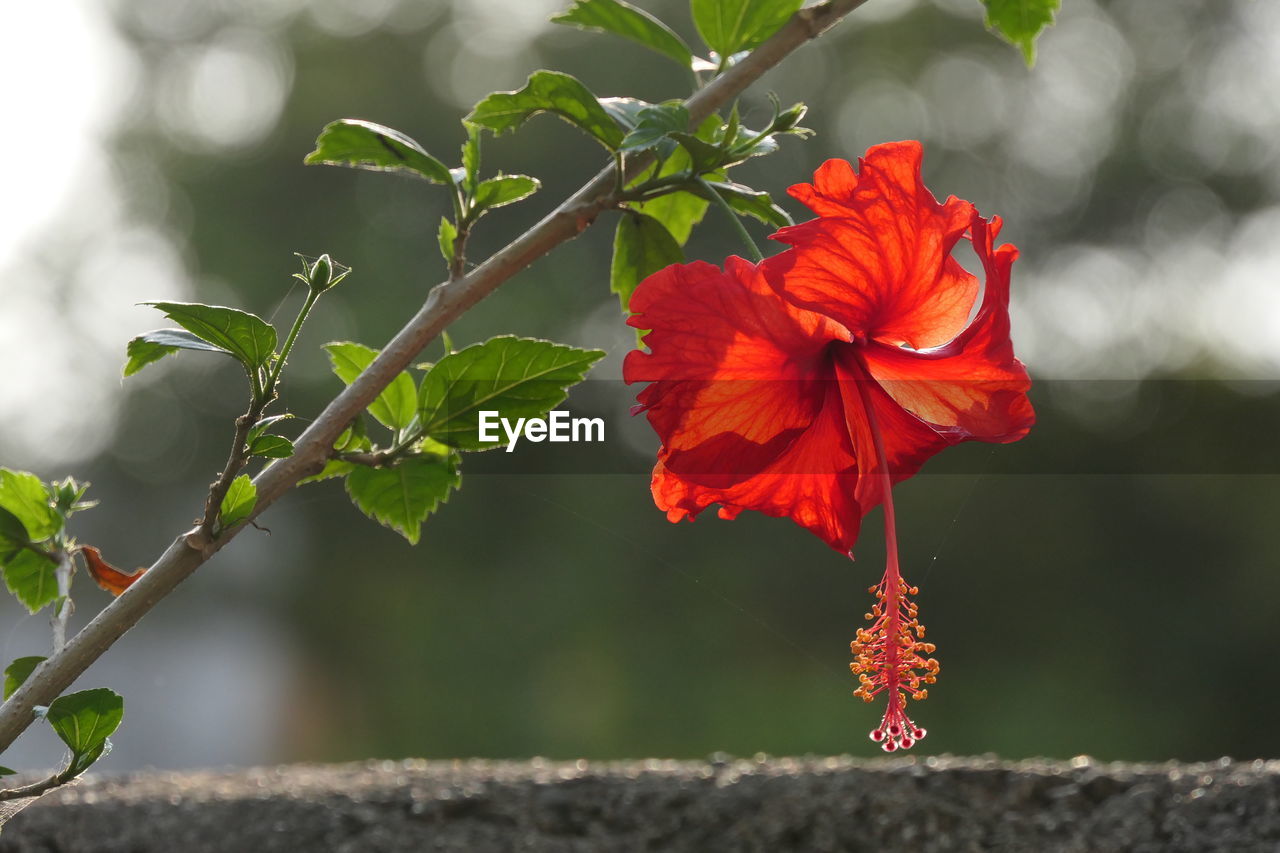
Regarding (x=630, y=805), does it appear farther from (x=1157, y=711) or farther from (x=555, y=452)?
Result: (x=555, y=452)

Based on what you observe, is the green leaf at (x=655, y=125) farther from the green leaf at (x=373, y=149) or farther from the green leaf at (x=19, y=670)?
the green leaf at (x=19, y=670)

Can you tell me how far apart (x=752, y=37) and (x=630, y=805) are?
618mm

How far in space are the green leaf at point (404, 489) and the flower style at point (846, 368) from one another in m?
0.15

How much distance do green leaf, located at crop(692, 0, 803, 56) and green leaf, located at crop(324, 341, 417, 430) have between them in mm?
246

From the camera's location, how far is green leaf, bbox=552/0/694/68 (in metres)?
0.63

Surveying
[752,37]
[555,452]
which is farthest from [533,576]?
[752,37]

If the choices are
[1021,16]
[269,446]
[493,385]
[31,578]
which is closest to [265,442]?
[269,446]

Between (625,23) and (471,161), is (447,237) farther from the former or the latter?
(625,23)

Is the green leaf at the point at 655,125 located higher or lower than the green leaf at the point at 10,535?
higher

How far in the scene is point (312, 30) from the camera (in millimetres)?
5094

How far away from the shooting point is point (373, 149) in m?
0.59

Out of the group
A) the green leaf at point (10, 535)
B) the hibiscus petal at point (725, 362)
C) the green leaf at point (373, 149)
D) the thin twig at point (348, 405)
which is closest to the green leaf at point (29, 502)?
the green leaf at point (10, 535)

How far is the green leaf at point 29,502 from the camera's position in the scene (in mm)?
658

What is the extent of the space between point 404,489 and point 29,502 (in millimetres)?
202
